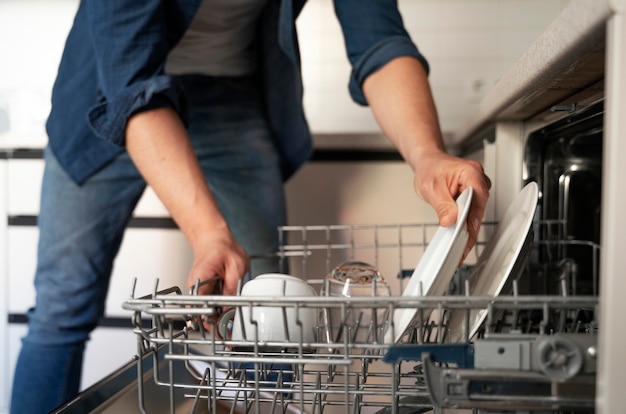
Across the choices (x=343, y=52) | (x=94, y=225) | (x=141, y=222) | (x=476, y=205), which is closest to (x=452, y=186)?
(x=476, y=205)

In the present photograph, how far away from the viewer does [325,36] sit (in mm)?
A: 1875

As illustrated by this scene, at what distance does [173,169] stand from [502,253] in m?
0.39

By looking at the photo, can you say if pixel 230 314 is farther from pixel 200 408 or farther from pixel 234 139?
pixel 234 139

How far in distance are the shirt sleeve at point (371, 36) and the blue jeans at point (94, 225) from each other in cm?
27

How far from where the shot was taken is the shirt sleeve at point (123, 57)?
0.71m

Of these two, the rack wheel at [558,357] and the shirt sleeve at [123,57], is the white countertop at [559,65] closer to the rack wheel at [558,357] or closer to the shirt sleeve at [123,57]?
the rack wheel at [558,357]

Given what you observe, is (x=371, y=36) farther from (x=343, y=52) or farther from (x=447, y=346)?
(x=343, y=52)

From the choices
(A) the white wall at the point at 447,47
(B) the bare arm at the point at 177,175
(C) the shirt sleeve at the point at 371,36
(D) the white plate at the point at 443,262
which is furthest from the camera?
(A) the white wall at the point at 447,47

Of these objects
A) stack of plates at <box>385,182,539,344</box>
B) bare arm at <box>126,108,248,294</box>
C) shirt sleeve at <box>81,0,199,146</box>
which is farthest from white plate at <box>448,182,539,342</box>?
shirt sleeve at <box>81,0,199,146</box>

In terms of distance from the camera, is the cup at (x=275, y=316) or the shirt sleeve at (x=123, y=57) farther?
the shirt sleeve at (x=123, y=57)

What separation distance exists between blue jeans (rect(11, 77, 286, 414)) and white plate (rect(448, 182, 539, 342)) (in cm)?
46

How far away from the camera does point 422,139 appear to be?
738 millimetres

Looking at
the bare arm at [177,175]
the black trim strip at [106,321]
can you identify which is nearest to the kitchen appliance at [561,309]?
the bare arm at [177,175]

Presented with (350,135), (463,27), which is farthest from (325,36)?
(350,135)
